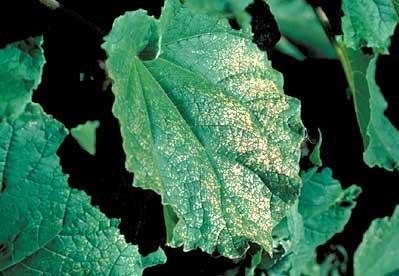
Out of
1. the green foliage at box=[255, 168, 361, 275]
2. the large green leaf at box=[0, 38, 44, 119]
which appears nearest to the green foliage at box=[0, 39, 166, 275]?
the large green leaf at box=[0, 38, 44, 119]

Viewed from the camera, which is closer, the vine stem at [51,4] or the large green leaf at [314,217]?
the vine stem at [51,4]

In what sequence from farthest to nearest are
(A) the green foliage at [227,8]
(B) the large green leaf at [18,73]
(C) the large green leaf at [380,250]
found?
1. (C) the large green leaf at [380,250]
2. (A) the green foliage at [227,8]
3. (B) the large green leaf at [18,73]

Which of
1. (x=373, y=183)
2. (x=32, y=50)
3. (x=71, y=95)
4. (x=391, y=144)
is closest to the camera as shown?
(x=32, y=50)

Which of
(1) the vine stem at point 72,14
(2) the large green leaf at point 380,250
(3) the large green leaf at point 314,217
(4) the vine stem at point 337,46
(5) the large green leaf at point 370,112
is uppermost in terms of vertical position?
(1) the vine stem at point 72,14

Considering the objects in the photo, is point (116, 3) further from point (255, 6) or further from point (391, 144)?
Result: point (391, 144)

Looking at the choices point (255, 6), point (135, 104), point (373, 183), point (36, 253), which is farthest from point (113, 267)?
point (373, 183)

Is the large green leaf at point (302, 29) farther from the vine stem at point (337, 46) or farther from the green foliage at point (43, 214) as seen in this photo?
the green foliage at point (43, 214)

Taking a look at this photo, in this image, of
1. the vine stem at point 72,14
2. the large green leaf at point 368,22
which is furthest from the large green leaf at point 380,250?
the vine stem at point 72,14

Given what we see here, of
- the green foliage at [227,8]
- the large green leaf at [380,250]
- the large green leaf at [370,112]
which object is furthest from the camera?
the large green leaf at [380,250]
